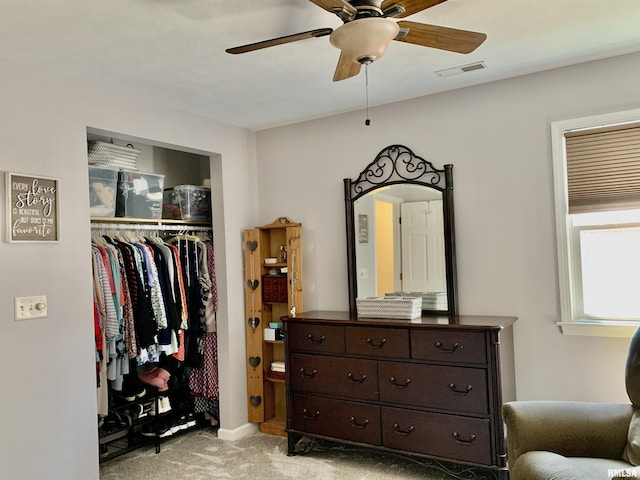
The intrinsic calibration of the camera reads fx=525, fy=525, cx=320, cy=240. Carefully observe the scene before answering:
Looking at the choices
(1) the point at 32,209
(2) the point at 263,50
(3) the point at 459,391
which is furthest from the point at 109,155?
(3) the point at 459,391

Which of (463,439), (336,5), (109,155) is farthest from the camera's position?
(109,155)

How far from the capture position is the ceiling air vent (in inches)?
117

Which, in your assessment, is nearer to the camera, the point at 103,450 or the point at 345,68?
the point at 345,68

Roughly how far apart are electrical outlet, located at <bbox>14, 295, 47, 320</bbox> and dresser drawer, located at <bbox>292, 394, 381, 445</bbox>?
64.7 inches

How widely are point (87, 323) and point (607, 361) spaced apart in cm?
291

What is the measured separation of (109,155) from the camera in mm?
3578

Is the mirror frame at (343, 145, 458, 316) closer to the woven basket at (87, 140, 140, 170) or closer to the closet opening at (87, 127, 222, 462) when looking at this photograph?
the closet opening at (87, 127, 222, 462)

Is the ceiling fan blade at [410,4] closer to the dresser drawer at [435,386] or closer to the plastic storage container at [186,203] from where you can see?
the dresser drawer at [435,386]

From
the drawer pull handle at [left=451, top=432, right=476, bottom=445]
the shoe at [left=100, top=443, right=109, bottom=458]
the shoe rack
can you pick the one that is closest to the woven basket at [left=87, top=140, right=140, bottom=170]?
the shoe rack

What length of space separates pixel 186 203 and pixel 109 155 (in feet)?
2.30

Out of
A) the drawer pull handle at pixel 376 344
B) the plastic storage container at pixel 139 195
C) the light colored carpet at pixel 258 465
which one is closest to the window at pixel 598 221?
the drawer pull handle at pixel 376 344

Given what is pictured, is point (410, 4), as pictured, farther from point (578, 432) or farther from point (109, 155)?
point (109, 155)

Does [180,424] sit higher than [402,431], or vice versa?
[402,431]

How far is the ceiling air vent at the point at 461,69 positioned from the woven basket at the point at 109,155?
85.5 inches
